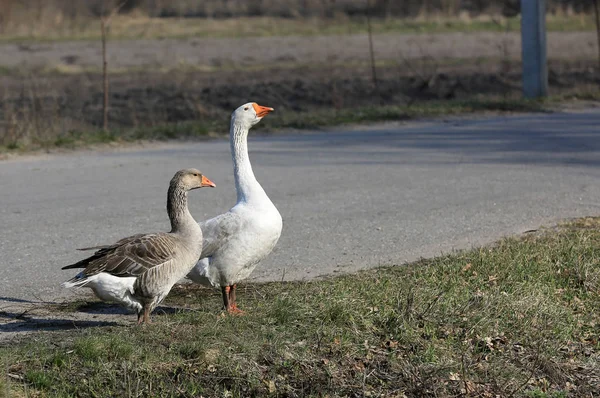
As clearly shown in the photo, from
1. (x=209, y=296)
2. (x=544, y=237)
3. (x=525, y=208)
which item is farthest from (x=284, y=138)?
(x=209, y=296)

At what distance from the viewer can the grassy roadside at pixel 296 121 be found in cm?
1617

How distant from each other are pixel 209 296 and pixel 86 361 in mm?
2206

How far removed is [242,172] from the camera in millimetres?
7809

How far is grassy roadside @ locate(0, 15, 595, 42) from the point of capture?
40.8 m

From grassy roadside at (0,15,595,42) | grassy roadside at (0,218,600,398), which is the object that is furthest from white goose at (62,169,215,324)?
grassy roadside at (0,15,595,42)

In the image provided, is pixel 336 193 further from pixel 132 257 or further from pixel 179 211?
pixel 132 257

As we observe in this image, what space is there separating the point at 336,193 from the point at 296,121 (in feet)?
19.5

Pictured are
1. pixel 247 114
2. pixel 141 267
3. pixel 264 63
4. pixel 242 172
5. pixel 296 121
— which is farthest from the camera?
pixel 264 63

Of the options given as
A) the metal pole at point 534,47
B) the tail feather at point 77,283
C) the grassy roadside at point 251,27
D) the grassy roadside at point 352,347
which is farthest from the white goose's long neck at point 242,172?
the grassy roadside at point 251,27

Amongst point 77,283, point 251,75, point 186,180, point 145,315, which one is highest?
point 251,75

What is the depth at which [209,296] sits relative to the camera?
322 inches

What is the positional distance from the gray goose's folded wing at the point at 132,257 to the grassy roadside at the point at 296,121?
9.16 m

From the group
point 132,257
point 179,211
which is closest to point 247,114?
point 179,211

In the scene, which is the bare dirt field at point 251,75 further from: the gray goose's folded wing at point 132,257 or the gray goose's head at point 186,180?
the gray goose's folded wing at point 132,257
